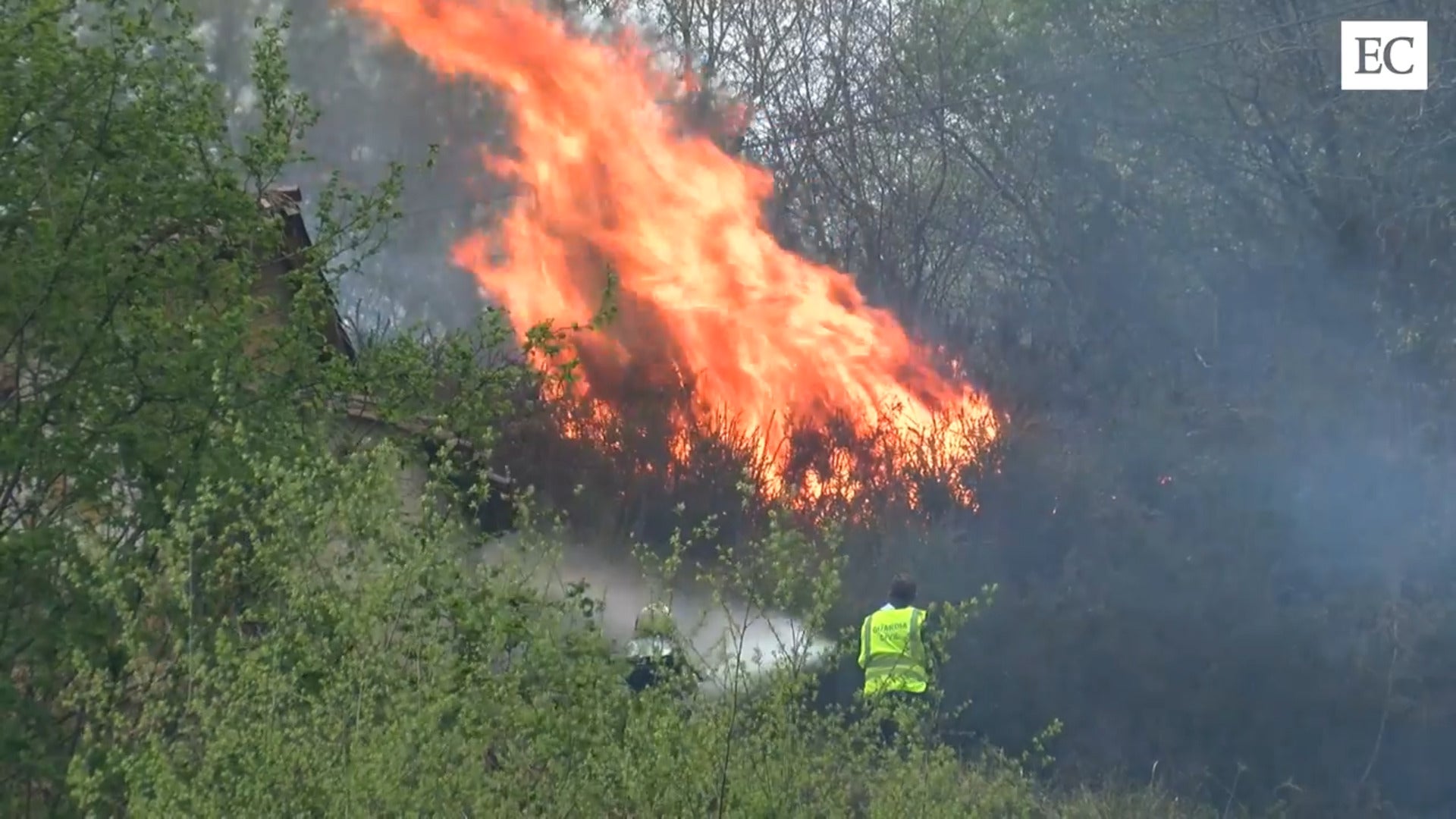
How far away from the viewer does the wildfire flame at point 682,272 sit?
20703mm

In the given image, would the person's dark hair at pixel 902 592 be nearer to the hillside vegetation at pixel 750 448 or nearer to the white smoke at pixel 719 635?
the hillside vegetation at pixel 750 448

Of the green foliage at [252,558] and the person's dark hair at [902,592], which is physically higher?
the person's dark hair at [902,592]

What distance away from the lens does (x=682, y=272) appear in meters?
22.0

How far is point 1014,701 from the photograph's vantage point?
61.0 ft

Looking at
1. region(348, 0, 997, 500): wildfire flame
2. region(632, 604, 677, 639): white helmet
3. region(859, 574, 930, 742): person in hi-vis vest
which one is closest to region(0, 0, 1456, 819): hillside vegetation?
region(632, 604, 677, 639): white helmet

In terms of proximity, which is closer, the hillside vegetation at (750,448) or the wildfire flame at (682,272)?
the hillside vegetation at (750,448)

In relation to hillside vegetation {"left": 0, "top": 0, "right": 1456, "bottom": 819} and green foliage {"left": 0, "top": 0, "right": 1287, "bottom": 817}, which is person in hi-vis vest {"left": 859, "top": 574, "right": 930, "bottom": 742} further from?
green foliage {"left": 0, "top": 0, "right": 1287, "bottom": 817}

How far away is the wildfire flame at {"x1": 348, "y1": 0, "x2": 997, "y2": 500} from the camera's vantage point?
20.7 m

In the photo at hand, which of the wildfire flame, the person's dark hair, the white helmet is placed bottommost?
the white helmet

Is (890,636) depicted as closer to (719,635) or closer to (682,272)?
(719,635)

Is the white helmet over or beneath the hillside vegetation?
beneath

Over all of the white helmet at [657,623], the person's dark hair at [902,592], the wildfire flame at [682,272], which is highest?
the wildfire flame at [682,272]

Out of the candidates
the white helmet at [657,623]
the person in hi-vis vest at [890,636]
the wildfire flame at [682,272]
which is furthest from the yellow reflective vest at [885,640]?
the wildfire flame at [682,272]

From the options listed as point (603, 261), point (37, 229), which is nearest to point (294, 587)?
point (37, 229)
